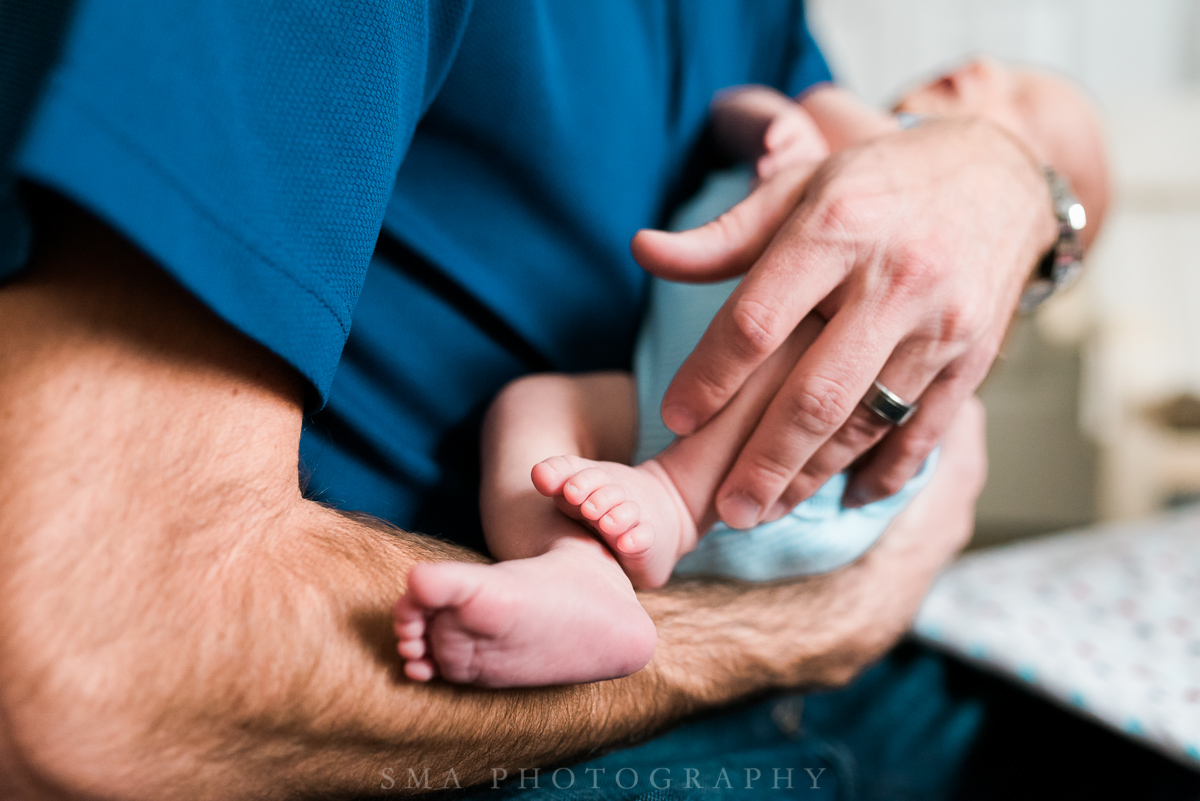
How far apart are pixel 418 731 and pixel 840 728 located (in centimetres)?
64

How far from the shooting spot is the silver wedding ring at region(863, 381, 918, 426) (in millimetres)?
587

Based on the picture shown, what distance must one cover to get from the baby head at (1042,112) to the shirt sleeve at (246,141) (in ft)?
2.87

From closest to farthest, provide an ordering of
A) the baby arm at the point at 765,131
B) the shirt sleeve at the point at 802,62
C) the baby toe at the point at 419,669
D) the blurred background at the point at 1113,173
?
the baby toe at the point at 419,669, the baby arm at the point at 765,131, the shirt sleeve at the point at 802,62, the blurred background at the point at 1113,173

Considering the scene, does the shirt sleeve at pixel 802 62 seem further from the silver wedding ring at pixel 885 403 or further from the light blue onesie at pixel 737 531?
the silver wedding ring at pixel 885 403

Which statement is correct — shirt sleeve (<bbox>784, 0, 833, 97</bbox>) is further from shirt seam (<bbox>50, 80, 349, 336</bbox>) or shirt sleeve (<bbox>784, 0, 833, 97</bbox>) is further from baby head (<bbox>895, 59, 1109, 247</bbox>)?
shirt seam (<bbox>50, 80, 349, 336</bbox>)

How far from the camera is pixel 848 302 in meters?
0.56

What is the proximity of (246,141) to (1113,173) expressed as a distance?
301 cm

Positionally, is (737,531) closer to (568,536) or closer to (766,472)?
(766,472)

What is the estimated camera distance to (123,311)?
0.36 metres

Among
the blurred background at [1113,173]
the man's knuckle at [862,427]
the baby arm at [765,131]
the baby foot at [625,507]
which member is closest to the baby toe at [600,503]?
the baby foot at [625,507]

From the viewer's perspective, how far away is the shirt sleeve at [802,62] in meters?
1.11

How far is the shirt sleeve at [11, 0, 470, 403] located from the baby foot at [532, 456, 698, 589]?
16cm

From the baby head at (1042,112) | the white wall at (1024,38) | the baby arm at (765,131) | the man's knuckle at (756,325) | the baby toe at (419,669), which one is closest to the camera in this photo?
the baby toe at (419,669)

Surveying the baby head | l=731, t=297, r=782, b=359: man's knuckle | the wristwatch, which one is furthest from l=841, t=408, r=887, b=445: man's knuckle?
the baby head
